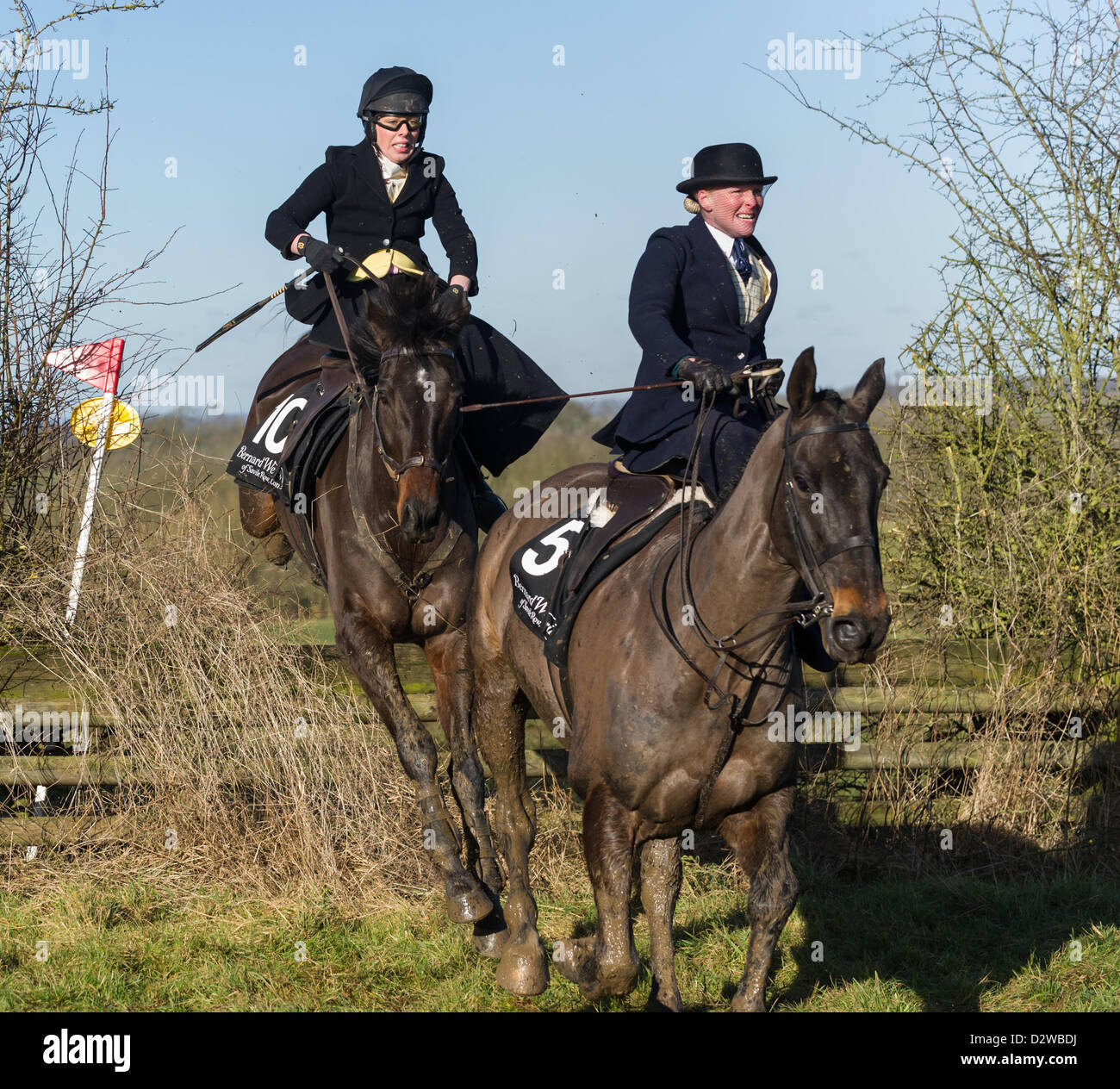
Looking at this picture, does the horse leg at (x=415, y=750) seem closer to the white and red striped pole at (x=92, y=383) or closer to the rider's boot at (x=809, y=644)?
the white and red striped pole at (x=92, y=383)

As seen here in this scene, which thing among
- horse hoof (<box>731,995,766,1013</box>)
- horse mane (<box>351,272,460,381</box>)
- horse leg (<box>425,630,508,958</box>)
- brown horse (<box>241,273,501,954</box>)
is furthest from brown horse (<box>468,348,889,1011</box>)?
horse mane (<box>351,272,460,381</box>)

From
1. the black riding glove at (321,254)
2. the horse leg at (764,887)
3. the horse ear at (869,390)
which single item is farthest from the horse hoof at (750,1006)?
the black riding glove at (321,254)

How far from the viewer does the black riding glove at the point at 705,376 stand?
16.5ft

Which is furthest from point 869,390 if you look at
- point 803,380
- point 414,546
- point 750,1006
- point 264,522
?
point 264,522

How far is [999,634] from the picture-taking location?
7.82 metres

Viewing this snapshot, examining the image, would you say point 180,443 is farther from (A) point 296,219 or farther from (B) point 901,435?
(B) point 901,435

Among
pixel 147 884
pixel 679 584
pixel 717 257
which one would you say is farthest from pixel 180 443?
pixel 679 584

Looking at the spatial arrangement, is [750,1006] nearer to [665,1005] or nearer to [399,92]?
[665,1005]

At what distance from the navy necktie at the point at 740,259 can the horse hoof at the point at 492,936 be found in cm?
302

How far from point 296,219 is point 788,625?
4.29 m

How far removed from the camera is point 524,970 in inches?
224

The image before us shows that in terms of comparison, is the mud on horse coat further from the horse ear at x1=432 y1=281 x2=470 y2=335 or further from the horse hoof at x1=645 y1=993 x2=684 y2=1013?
the horse hoof at x1=645 y1=993 x2=684 y2=1013

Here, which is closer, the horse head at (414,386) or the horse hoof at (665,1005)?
the horse hoof at (665,1005)

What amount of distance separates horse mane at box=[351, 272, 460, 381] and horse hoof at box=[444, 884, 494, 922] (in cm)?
249
